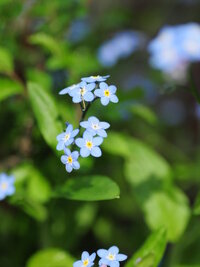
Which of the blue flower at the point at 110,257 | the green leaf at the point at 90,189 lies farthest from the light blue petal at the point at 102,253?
the green leaf at the point at 90,189

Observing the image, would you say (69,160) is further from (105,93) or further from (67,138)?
(105,93)

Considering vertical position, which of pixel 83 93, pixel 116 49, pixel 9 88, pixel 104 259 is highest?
pixel 116 49

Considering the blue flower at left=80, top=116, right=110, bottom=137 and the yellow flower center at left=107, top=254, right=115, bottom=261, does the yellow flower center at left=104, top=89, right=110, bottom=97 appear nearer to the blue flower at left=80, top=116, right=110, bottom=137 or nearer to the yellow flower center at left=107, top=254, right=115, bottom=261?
the blue flower at left=80, top=116, right=110, bottom=137

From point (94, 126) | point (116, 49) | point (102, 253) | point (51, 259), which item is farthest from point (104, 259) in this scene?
point (116, 49)

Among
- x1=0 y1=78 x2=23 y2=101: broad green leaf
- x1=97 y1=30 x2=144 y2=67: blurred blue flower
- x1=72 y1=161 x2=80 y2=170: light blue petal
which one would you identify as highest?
x1=97 y1=30 x2=144 y2=67: blurred blue flower

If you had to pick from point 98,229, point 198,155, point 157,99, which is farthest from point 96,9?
point 98,229

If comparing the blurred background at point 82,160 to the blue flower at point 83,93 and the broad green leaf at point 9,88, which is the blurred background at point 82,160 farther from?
the blue flower at point 83,93

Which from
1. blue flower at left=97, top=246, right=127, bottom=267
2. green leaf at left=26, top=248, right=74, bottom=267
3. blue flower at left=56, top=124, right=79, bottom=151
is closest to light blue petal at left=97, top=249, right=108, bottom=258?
blue flower at left=97, top=246, right=127, bottom=267
